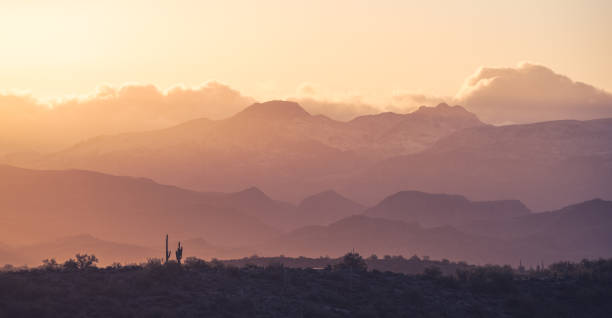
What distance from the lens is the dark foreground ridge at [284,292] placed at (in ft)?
115

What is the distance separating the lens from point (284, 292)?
3984cm

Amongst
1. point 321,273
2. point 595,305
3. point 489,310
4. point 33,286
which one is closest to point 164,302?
point 33,286

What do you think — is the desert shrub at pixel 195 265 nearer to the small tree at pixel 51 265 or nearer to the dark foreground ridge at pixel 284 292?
the dark foreground ridge at pixel 284 292

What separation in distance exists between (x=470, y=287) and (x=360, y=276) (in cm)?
612

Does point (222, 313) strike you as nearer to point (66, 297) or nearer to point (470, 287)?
point (66, 297)

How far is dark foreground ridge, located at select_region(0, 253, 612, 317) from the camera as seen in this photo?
34969mm

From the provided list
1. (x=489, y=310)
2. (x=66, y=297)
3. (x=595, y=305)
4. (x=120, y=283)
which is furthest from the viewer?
(x=595, y=305)

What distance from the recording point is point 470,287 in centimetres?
4534

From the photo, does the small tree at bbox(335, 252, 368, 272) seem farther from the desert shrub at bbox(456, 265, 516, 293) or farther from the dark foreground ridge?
the desert shrub at bbox(456, 265, 516, 293)

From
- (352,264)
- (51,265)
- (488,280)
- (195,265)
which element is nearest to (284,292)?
(195,265)

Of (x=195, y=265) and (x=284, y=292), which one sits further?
(x=195, y=265)

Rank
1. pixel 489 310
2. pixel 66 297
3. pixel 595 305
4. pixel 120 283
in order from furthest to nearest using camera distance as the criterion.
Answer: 1. pixel 595 305
2. pixel 489 310
3. pixel 120 283
4. pixel 66 297

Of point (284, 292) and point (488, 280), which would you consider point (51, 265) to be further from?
point (488, 280)

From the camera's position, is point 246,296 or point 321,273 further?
point 321,273
